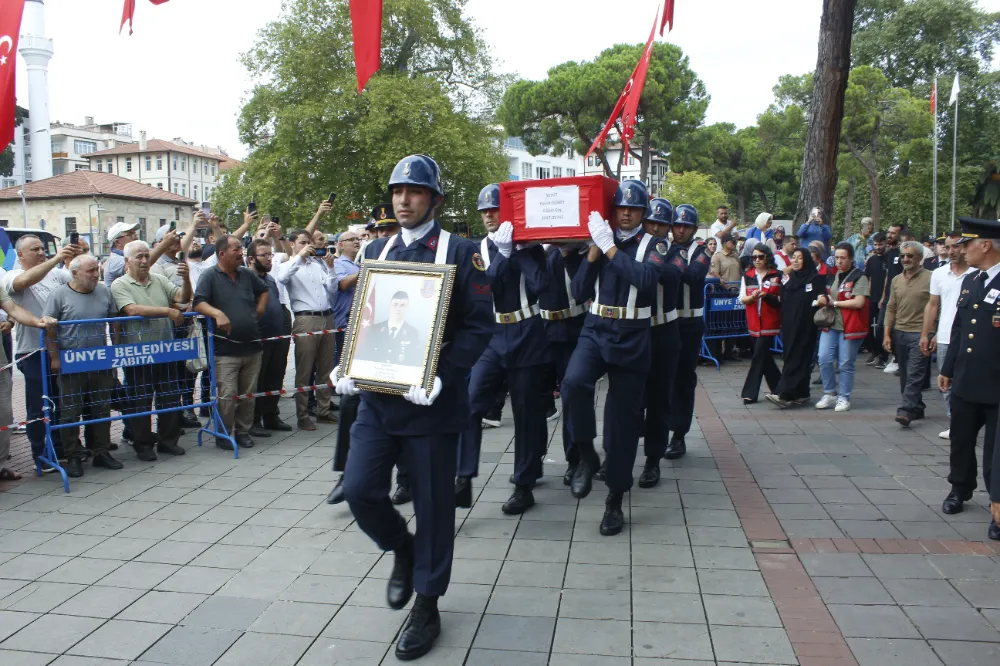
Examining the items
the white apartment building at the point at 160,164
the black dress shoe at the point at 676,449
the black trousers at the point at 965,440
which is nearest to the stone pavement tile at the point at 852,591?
the black trousers at the point at 965,440

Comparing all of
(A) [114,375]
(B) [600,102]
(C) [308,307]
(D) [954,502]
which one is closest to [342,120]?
(B) [600,102]

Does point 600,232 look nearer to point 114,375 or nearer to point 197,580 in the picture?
point 197,580

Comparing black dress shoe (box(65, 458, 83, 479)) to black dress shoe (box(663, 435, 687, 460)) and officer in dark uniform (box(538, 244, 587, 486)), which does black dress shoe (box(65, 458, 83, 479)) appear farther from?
Answer: black dress shoe (box(663, 435, 687, 460))

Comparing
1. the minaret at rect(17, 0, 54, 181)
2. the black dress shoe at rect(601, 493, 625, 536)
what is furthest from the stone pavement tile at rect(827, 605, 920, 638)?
the minaret at rect(17, 0, 54, 181)

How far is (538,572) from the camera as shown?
4719mm

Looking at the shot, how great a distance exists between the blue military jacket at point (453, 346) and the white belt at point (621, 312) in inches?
64.4

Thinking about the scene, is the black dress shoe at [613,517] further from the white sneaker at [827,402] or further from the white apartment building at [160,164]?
the white apartment building at [160,164]

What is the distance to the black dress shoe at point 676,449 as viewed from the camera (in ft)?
24.2

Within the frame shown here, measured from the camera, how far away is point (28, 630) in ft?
13.4

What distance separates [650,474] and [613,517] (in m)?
1.20

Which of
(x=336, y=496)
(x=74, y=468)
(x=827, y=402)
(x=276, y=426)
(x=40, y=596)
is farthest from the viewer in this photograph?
(x=827, y=402)

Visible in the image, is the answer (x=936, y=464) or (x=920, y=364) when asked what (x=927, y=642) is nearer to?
(x=936, y=464)

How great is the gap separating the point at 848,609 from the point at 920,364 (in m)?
5.45

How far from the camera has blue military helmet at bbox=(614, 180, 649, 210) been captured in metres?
5.50
